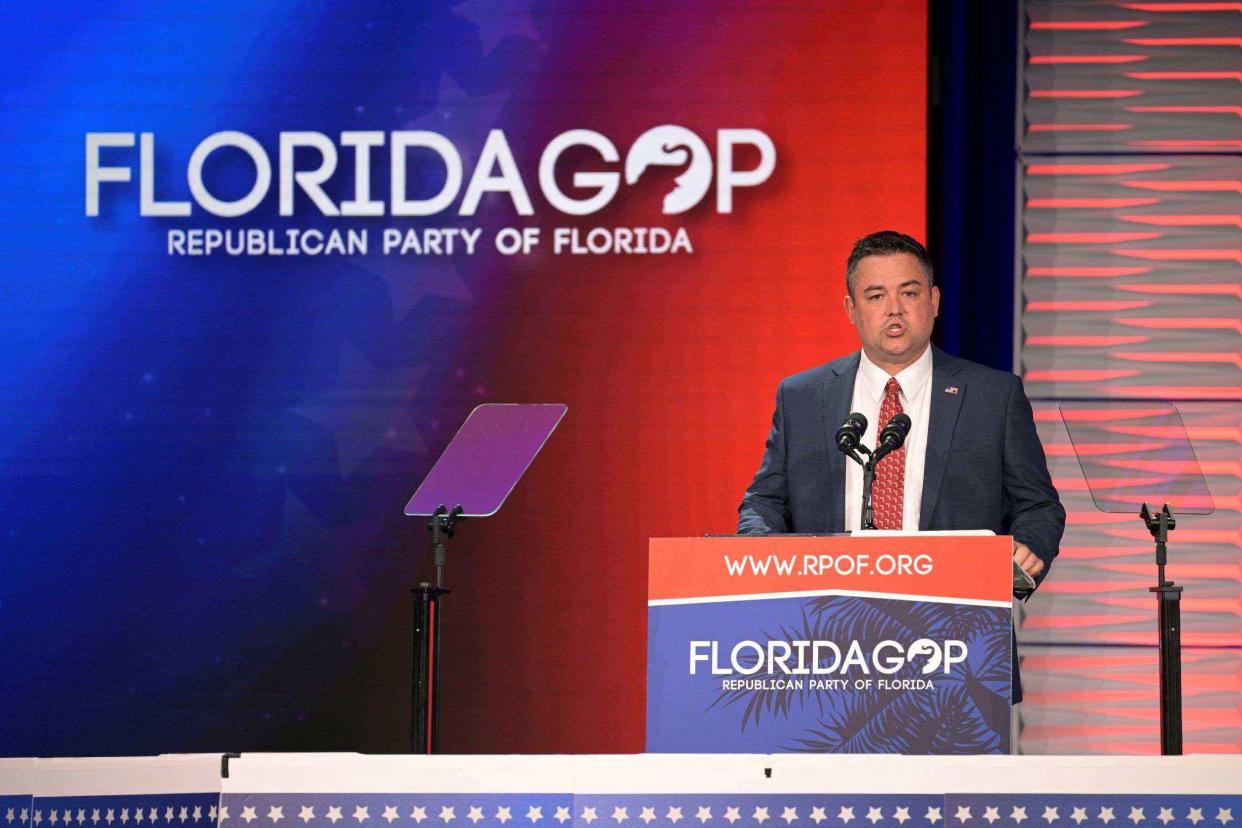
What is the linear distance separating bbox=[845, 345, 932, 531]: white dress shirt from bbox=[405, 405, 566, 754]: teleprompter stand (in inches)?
30.4

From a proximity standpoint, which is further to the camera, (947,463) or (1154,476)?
(1154,476)

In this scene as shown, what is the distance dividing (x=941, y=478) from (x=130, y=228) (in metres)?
3.13

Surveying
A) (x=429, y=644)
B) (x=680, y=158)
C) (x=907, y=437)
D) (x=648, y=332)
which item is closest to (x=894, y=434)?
(x=907, y=437)

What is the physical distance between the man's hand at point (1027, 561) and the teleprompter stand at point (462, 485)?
1273 millimetres

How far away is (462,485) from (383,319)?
4.95 ft

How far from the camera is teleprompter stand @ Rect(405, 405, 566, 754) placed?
4.30 m

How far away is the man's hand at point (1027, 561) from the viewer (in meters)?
3.54

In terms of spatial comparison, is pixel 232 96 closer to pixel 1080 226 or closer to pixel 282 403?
pixel 282 403

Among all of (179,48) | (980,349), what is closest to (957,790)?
(980,349)

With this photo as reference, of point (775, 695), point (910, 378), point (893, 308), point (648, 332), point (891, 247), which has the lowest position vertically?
point (775, 695)

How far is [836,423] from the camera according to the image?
160 inches

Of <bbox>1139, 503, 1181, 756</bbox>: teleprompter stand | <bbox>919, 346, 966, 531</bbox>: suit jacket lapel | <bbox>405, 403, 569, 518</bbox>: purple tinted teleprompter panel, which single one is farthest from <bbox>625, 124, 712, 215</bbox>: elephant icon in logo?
<bbox>1139, 503, 1181, 756</bbox>: teleprompter stand

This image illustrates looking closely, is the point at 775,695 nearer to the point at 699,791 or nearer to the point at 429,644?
the point at 699,791

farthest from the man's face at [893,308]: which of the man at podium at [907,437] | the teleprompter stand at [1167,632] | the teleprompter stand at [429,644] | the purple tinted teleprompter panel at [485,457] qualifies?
the teleprompter stand at [429,644]
